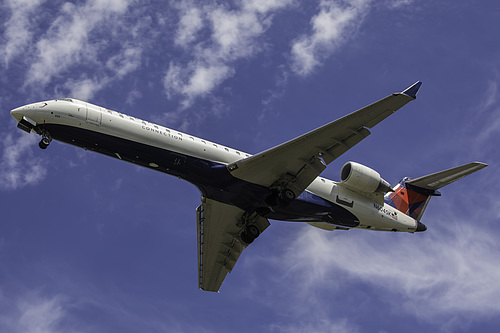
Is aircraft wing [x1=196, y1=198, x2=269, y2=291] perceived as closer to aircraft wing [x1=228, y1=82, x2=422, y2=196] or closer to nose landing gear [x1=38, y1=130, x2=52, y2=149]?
aircraft wing [x1=228, y1=82, x2=422, y2=196]

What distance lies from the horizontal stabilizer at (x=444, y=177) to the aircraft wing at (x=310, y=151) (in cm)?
569

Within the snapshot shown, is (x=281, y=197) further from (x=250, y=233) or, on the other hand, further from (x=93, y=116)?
(x=93, y=116)

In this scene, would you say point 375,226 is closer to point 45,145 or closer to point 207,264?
point 207,264

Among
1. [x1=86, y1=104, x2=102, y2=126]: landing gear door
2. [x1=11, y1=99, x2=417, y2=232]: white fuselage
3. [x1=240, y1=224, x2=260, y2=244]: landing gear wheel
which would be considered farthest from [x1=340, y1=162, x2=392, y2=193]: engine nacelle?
[x1=86, y1=104, x2=102, y2=126]: landing gear door

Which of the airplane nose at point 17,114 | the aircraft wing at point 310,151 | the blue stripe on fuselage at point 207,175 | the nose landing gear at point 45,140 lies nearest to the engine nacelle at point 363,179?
the blue stripe on fuselage at point 207,175

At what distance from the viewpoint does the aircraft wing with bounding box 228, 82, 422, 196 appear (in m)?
23.5

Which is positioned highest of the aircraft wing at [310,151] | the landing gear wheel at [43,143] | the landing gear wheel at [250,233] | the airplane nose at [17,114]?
the aircraft wing at [310,151]

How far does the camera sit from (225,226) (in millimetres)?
30453

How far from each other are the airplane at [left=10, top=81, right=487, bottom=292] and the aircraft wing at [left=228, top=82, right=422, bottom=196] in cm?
4

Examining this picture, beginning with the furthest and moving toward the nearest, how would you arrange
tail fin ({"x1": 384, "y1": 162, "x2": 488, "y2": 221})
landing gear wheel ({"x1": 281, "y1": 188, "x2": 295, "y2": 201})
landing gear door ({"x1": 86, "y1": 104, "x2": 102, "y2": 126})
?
tail fin ({"x1": 384, "y1": 162, "x2": 488, "y2": 221}) → landing gear wheel ({"x1": 281, "y1": 188, "x2": 295, "y2": 201}) → landing gear door ({"x1": 86, "y1": 104, "x2": 102, "y2": 126})

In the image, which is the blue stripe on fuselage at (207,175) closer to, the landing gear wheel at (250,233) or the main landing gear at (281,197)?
the main landing gear at (281,197)

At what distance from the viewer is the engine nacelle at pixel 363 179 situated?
2852cm

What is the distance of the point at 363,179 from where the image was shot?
2856cm

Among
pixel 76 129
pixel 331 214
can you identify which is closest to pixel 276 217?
A: pixel 331 214
